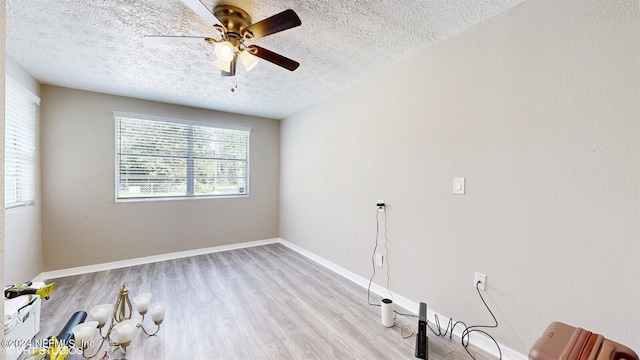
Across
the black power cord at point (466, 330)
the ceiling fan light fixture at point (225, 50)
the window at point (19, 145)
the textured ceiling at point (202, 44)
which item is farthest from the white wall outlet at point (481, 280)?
the window at point (19, 145)

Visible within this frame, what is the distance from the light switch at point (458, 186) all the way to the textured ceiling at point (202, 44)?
45.7 inches

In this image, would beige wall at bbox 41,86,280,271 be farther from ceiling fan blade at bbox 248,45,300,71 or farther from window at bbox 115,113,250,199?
ceiling fan blade at bbox 248,45,300,71

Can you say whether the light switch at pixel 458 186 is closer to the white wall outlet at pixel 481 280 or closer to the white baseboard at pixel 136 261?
the white wall outlet at pixel 481 280

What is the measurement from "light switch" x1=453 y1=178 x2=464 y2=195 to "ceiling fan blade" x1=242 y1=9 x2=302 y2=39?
1618mm

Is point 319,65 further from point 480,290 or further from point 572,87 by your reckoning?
point 480,290

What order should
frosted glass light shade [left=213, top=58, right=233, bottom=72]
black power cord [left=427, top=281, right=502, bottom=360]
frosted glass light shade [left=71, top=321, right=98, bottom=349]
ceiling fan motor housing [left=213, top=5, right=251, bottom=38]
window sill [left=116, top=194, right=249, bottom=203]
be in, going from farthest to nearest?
1. window sill [left=116, top=194, right=249, bottom=203]
2. frosted glass light shade [left=213, top=58, right=233, bottom=72]
3. black power cord [left=427, top=281, right=502, bottom=360]
4. ceiling fan motor housing [left=213, top=5, right=251, bottom=38]
5. frosted glass light shade [left=71, top=321, right=98, bottom=349]

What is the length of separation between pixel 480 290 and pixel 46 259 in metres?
4.68

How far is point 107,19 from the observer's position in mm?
1835

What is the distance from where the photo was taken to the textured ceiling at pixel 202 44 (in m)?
1.71

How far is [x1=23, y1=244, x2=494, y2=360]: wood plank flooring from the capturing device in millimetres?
1828

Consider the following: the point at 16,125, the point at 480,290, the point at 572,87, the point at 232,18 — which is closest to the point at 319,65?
the point at 232,18

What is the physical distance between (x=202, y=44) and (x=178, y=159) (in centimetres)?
231

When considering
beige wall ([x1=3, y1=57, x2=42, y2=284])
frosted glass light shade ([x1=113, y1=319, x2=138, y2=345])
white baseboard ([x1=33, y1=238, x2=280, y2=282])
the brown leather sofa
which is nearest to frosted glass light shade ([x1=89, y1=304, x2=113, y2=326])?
frosted glass light shade ([x1=113, y1=319, x2=138, y2=345])

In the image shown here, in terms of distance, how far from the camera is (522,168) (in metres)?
1.66
